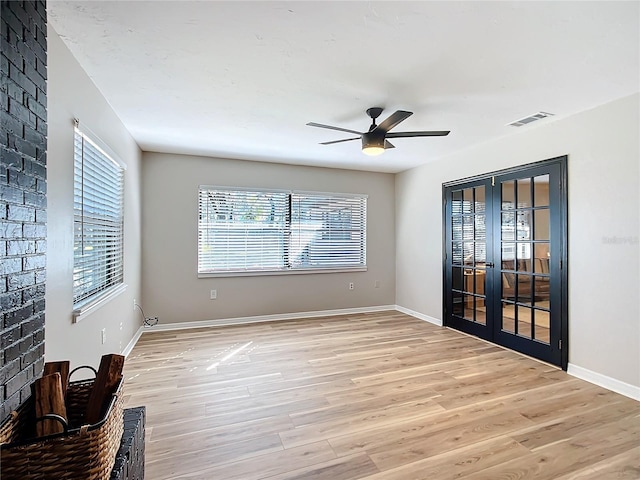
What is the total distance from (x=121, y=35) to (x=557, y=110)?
3547 millimetres

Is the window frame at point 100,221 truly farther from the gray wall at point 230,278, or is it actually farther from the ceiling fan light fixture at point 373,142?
the ceiling fan light fixture at point 373,142

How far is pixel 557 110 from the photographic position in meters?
3.11

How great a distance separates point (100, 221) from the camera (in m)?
2.92

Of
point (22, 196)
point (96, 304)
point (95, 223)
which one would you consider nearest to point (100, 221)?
point (95, 223)

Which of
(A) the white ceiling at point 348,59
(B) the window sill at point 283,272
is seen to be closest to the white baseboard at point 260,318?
(B) the window sill at point 283,272

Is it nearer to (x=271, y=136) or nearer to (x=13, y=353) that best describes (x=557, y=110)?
(x=271, y=136)

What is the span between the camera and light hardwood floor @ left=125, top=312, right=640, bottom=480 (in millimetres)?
1906

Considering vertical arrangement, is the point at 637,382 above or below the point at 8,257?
below

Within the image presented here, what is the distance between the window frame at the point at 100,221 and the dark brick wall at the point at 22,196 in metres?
0.81

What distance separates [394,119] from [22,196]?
2404 millimetres

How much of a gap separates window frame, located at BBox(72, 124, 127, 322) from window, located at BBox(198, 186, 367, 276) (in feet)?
4.63

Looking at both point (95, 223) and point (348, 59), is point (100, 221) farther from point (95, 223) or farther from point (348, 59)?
point (348, 59)

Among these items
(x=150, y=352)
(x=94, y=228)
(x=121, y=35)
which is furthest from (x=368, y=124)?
(x=150, y=352)

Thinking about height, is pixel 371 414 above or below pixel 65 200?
below
